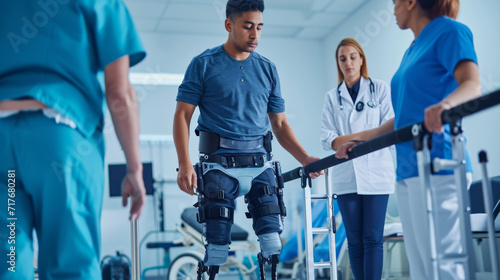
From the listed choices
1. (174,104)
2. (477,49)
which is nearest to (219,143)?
(477,49)

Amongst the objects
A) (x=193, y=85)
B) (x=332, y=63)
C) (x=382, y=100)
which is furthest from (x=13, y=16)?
(x=332, y=63)

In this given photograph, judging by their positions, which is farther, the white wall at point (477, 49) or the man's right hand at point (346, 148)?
the white wall at point (477, 49)

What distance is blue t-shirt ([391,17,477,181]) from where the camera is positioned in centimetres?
134

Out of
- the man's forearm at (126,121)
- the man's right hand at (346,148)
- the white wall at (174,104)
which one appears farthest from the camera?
the white wall at (174,104)

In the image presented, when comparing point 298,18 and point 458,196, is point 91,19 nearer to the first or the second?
point 458,196

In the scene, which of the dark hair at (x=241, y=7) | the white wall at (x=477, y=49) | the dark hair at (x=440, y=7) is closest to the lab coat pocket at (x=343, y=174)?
the dark hair at (x=241, y=7)

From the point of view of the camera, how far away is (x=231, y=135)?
2.04 metres

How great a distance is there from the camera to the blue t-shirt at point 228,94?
2.05 m

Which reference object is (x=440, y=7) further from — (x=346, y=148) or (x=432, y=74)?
(x=346, y=148)

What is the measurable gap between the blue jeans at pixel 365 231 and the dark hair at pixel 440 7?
1072 millimetres

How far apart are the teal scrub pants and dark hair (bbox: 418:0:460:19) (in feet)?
3.42

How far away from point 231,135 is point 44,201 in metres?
1.09

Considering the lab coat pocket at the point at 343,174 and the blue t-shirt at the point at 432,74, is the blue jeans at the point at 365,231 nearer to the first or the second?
the lab coat pocket at the point at 343,174

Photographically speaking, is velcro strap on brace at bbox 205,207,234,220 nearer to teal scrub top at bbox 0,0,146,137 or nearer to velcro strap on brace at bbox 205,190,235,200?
velcro strap on brace at bbox 205,190,235,200
